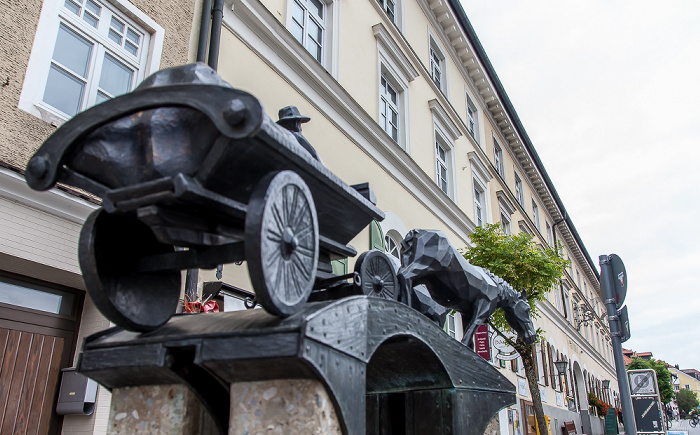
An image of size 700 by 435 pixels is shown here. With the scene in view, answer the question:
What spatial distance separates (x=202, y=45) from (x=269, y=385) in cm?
616

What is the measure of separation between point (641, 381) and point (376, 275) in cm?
485

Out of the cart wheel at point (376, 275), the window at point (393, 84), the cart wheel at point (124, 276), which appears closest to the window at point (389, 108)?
the window at point (393, 84)

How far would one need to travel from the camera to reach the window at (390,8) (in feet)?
46.0

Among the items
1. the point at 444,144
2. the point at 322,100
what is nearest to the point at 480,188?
the point at 444,144

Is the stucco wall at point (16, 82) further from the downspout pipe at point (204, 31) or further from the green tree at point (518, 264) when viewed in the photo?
the green tree at point (518, 264)

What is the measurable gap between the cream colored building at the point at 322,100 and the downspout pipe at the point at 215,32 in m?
0.22

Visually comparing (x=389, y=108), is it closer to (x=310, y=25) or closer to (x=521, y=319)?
(x=310, y=25)

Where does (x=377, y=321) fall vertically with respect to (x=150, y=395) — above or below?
above

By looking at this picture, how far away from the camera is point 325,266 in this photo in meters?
2.80

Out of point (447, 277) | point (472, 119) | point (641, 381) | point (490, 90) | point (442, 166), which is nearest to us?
point (447, 277)

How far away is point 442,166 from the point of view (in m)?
16.2

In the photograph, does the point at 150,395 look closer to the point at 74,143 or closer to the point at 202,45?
the point at 74,143

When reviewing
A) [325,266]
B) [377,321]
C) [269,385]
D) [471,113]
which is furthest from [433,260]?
[471,113]

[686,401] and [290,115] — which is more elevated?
[686,401]
